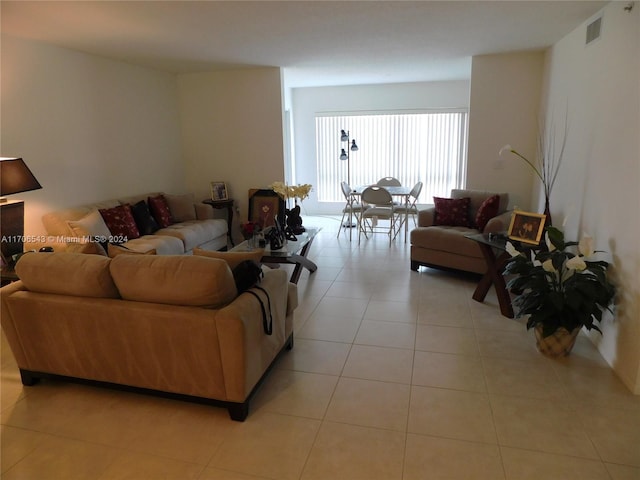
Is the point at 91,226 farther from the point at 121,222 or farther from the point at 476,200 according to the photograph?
the point at 476,200

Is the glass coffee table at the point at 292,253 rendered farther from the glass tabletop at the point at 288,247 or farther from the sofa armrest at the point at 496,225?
the sofa armrest at the point at 496,225

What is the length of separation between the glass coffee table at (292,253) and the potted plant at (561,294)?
6.32 ft

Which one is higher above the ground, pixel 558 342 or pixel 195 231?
pixel 195 231

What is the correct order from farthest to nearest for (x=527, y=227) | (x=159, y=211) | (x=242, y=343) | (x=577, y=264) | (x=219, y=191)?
(x=219, y=191)
(x=159, y=211)
(x=527, y=227)
(x=577, y=264)
(x=242, y=343)

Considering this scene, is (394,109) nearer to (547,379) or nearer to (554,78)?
(554,78)

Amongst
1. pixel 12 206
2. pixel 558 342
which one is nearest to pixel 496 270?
pixel 558 342

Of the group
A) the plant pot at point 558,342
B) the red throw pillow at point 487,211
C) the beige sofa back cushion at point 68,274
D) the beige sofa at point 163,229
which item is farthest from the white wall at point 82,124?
the plant pot at point 558,342

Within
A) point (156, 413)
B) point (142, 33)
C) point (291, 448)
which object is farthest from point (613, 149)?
point (142, 33)

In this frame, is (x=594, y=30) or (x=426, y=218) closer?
(x=594, y=30)

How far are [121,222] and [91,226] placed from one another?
1.47 feet

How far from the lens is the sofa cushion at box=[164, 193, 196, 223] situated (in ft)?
17.4

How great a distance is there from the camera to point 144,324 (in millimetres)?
2184

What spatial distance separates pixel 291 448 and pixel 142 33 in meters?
3.64

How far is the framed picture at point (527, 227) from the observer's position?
3271 mm
